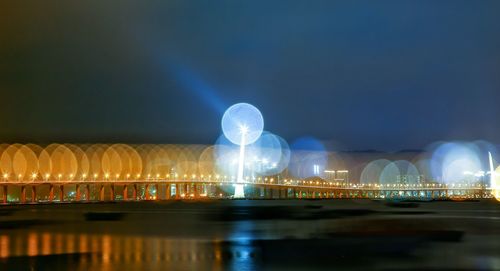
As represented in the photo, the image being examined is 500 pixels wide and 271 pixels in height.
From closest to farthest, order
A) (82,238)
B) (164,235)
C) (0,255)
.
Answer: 1. (0,255)
2. (82,238)
3. (164,235)

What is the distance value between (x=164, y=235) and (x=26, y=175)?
299 feet

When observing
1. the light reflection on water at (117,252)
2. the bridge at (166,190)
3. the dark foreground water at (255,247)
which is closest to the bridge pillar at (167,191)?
the bridge at (166,190)

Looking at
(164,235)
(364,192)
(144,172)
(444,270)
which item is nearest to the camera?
(444,270)

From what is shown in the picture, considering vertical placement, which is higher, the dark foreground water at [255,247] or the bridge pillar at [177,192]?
the bridge pillar at [177,192]

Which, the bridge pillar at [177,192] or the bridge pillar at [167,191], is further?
the bridge pillar at [177,192]

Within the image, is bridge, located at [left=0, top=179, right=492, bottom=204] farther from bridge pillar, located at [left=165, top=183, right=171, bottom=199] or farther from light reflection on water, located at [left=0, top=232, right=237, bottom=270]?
light reflection on water, located at [left=0, top=232, right=237, bottom=270]

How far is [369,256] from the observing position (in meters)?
27.3

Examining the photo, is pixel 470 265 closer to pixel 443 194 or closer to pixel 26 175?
pixel 26 175

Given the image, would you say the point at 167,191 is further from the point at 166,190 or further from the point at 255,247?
the point at 255,247

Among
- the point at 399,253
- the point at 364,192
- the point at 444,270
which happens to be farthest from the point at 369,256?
the point at 364,192

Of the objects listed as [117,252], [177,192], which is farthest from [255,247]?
[177,192]

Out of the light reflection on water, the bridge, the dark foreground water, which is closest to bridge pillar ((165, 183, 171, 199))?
the bridge

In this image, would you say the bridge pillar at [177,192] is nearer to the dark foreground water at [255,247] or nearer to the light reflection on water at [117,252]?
the dark foreground water at [255,247]

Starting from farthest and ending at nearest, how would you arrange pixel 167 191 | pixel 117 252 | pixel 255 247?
1. pixel 167 191
2. pixel 255 247
3. pixel 117 252
